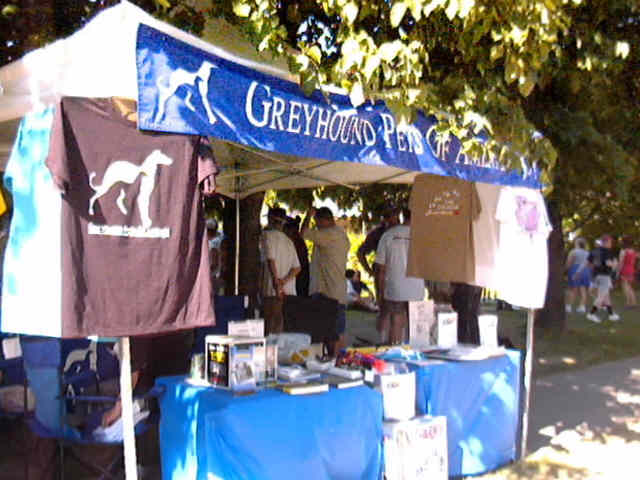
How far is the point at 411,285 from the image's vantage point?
7.67 m

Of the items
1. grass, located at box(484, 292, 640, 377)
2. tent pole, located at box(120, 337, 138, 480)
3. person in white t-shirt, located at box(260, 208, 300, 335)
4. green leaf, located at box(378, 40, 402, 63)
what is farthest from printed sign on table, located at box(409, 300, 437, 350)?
grass, located at box(484, 292, 640, 377)

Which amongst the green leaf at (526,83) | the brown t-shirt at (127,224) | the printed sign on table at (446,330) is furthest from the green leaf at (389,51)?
the printed sign on table at (446,330)

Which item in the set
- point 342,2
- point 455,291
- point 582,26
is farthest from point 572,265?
point 342,2

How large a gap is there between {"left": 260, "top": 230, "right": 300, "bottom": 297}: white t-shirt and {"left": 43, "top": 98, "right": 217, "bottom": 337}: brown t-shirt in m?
3.82

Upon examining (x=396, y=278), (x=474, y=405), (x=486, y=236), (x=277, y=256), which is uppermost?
(x=486, y=236)

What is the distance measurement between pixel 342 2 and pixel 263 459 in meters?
2.81

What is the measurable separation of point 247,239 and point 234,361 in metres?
4.47

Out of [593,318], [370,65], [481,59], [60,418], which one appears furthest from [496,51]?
[593,318]

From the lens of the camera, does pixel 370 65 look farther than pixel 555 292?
No

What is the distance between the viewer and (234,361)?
3.75 m

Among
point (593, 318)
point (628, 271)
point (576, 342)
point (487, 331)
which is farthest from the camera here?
point (628, 271)

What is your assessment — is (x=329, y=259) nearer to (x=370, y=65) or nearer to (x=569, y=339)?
(x=370, y=65)

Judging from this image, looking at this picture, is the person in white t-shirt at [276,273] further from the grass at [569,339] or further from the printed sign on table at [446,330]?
the grass at [569,339]

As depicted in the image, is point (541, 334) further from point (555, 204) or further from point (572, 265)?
point (572, 265)
